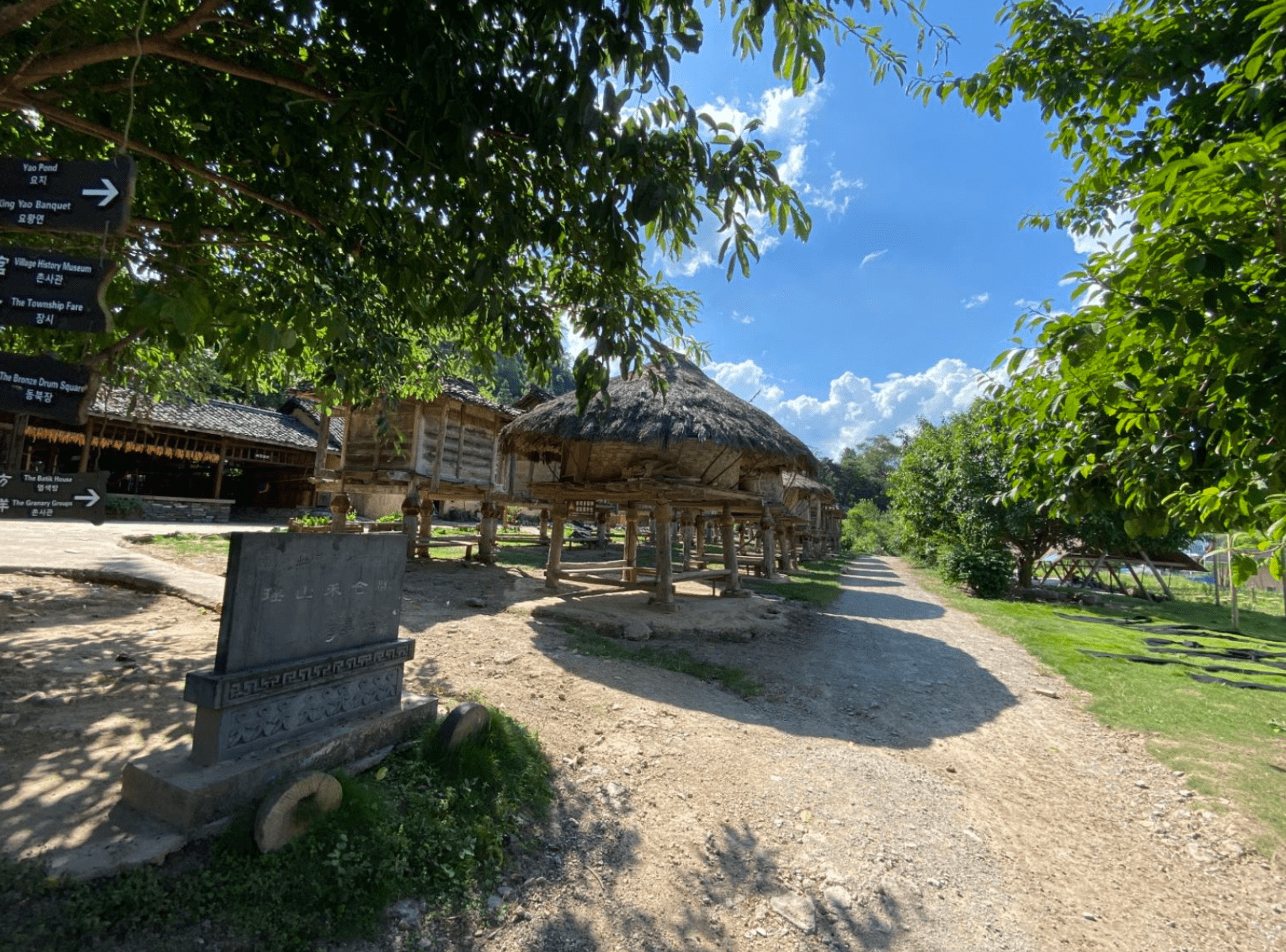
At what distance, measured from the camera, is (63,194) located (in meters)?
2.41

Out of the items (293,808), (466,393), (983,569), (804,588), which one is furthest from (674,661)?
(983,569)

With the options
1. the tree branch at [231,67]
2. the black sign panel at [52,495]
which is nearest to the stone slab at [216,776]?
the black sign panel at [52,495]

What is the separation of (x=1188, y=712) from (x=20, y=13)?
9.89 metres

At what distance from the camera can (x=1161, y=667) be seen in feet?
28.2

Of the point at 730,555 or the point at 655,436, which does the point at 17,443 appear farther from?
the point at 730,555

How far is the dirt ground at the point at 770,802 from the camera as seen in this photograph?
2740 millimetres

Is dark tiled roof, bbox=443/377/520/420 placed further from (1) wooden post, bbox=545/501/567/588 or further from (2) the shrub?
(2) the shrub

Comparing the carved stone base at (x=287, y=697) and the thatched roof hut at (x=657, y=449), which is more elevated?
the thatched roof hut at (x=657, y=449)

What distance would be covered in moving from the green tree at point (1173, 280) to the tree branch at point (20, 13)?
178 inches

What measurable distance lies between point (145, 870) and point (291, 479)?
2675cm

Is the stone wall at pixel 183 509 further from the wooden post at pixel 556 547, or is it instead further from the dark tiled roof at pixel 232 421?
the wooden post at pixel 556 547

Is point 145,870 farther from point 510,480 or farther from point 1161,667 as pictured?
point 510,480

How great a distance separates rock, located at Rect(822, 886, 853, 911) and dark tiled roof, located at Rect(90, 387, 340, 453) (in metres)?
18.0

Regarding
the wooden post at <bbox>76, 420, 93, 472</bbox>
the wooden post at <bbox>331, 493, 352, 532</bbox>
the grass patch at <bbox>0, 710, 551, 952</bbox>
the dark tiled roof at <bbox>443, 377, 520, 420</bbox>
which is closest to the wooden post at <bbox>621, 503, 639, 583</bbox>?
the dark tiled roof at <bbox>443, 377, 520, 420</bbox>
